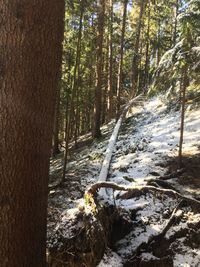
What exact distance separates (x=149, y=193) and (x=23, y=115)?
5986 millimetres

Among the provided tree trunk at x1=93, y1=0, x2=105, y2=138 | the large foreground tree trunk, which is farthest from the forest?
tree trunk at x1=93, y1=0, x2=105, y2=138

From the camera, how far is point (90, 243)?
562 centimetres

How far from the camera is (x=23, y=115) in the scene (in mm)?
3105

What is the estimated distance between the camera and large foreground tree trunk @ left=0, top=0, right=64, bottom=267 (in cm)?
305

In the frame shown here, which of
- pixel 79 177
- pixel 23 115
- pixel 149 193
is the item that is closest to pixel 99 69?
pixel 79 177

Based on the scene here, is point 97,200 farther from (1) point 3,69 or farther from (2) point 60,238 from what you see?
(1) point 3,69

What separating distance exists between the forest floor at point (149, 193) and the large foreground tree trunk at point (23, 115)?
2.68 metres

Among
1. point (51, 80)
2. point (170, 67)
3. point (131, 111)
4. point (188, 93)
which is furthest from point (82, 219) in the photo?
point (131, 111)

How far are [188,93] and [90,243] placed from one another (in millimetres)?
13375

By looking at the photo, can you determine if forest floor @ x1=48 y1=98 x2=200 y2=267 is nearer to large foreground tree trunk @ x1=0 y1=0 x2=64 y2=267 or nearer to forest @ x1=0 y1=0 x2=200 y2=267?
forest @ x1=0 y1=0 x2=200 y2=267

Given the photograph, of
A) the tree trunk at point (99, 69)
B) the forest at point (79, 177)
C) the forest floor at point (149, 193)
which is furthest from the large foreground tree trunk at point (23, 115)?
the tree trunk at point (99, 69)

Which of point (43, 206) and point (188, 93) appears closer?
point (43, 206)

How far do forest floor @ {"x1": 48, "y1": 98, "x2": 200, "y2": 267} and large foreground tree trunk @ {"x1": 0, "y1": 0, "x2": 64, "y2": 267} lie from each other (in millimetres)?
2681

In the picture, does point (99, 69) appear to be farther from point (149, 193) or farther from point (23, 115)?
point (23, 115)
